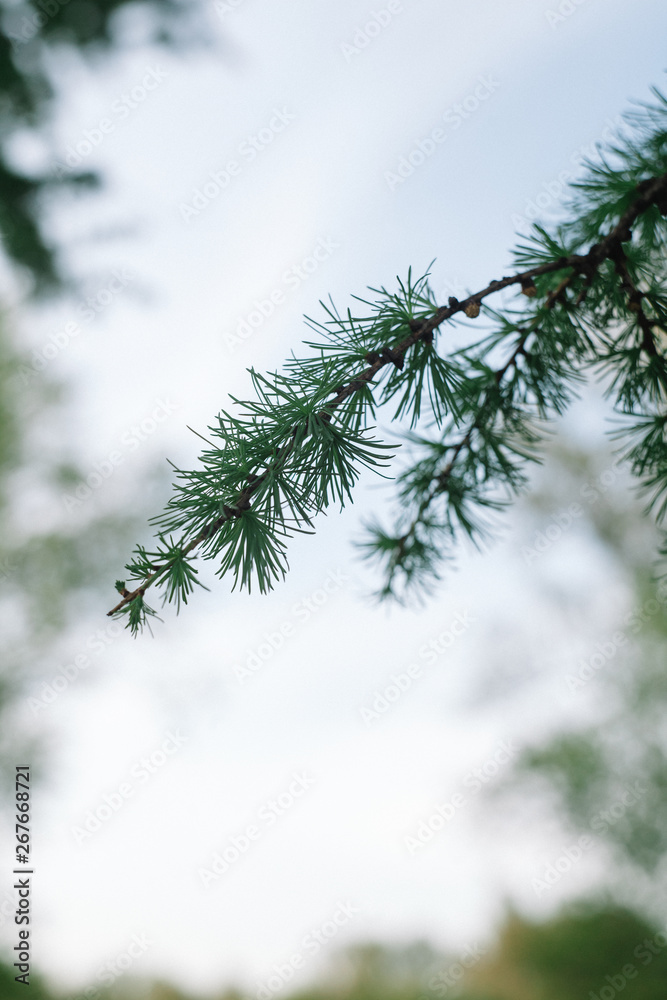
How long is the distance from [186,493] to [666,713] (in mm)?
3294

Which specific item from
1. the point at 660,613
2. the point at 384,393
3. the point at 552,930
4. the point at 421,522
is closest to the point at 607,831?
the point at 552,930

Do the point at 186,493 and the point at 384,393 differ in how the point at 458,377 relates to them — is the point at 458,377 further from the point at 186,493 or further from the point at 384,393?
the point at 186,493

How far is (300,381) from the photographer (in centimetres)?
36

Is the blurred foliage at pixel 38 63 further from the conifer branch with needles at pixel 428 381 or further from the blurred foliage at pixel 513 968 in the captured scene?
the blurred foliage at pixel 513 968

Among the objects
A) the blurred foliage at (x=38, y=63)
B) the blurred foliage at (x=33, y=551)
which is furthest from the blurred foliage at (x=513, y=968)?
the blurred foliage at (x=38, y=63)

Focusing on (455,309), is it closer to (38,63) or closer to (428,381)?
(428,381)

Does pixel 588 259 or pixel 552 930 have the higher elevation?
pixel 588 259

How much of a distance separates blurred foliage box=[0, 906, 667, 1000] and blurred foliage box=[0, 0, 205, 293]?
312 cm

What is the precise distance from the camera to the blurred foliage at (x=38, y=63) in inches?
44.5

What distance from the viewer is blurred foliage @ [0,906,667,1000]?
9.36ft
